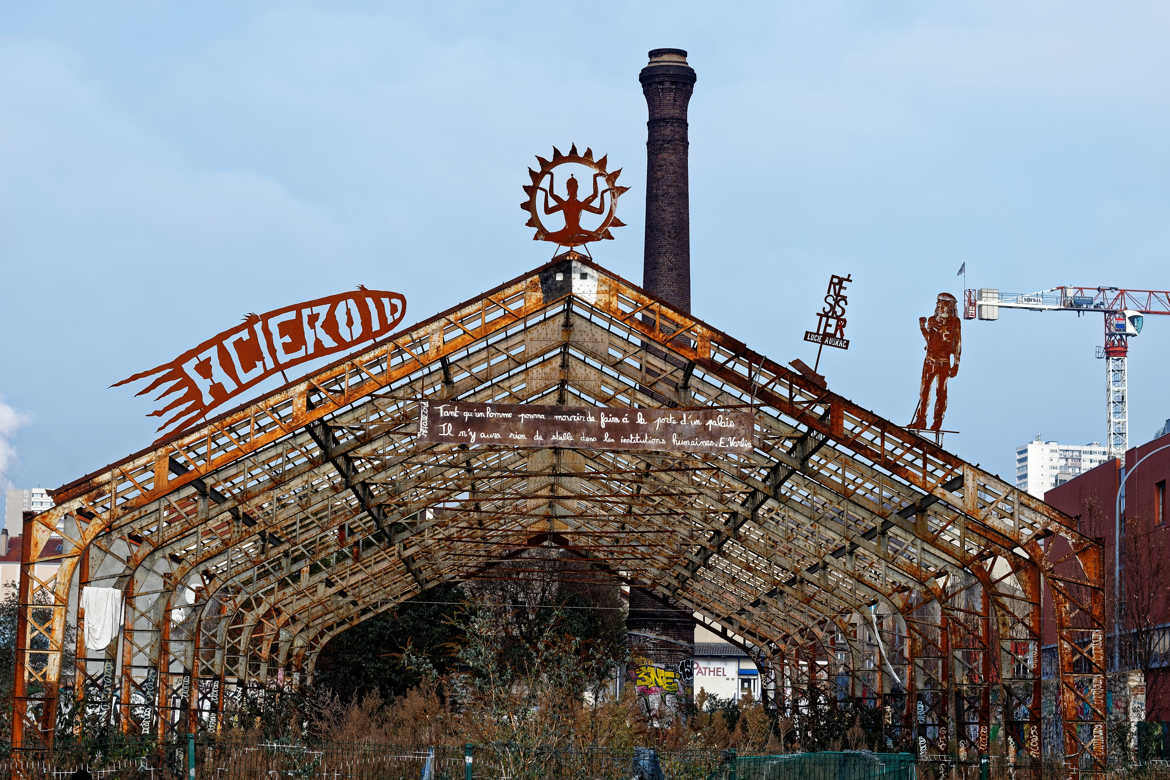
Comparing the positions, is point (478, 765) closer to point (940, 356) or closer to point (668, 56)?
point (940, 356)

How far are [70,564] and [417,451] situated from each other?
8131 mm

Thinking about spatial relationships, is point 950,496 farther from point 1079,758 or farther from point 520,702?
point 520,702

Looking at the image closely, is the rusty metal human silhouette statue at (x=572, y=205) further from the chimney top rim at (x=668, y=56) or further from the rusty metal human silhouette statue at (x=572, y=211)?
the chimney top rim at (x=668, y=56)

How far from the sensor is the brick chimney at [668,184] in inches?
2136

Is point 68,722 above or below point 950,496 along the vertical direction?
below

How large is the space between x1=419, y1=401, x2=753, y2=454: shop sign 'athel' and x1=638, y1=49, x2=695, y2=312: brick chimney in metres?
29.2

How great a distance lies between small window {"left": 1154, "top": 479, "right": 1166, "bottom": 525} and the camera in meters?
43.5

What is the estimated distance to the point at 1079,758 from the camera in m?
25.7

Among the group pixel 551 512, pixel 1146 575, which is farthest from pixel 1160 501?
pixel 551 512

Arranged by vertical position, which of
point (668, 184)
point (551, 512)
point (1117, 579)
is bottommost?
point (1117, 579)

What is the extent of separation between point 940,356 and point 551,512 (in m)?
20.4

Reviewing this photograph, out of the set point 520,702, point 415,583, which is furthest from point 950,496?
point 415,583

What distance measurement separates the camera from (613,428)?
24.7m

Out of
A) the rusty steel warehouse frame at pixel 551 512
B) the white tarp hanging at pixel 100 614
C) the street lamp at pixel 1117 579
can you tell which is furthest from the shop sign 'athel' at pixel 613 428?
the street lamp at pixel 1117 579
